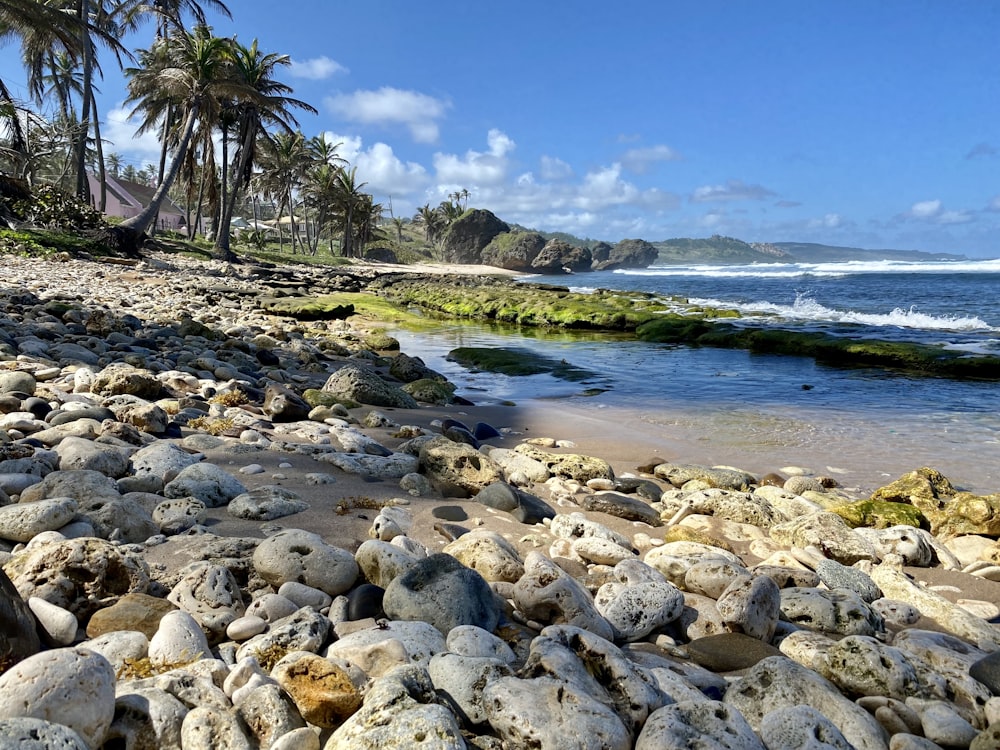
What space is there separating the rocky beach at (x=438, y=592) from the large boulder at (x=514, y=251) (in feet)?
304

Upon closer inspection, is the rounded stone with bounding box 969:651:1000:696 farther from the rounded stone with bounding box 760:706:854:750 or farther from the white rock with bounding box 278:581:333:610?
the white rock with bounding box 278:581:333:610

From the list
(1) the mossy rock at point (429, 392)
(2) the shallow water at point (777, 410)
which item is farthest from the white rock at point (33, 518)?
(1) the mossy rock at point (429, 392)

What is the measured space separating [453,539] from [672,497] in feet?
7.10

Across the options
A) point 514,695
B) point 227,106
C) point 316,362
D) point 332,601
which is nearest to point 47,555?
point 332,601

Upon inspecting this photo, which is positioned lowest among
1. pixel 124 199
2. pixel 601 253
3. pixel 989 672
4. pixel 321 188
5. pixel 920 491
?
pixel 920 491

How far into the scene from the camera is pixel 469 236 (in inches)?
3947

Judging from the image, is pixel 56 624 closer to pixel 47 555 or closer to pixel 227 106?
pixel 47 555

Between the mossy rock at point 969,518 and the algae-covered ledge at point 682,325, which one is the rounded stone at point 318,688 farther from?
the algae-covered ledge at point 682,325

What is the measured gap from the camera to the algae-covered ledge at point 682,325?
13.4 meters

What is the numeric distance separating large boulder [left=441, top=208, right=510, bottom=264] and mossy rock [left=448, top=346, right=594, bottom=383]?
287ft

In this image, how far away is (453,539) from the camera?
3.68 meters

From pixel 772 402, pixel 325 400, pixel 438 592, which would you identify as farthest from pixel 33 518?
pixel 772 402

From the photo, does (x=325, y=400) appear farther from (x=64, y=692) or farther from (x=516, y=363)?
(x=516, y=363)

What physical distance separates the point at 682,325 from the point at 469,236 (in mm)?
84403
